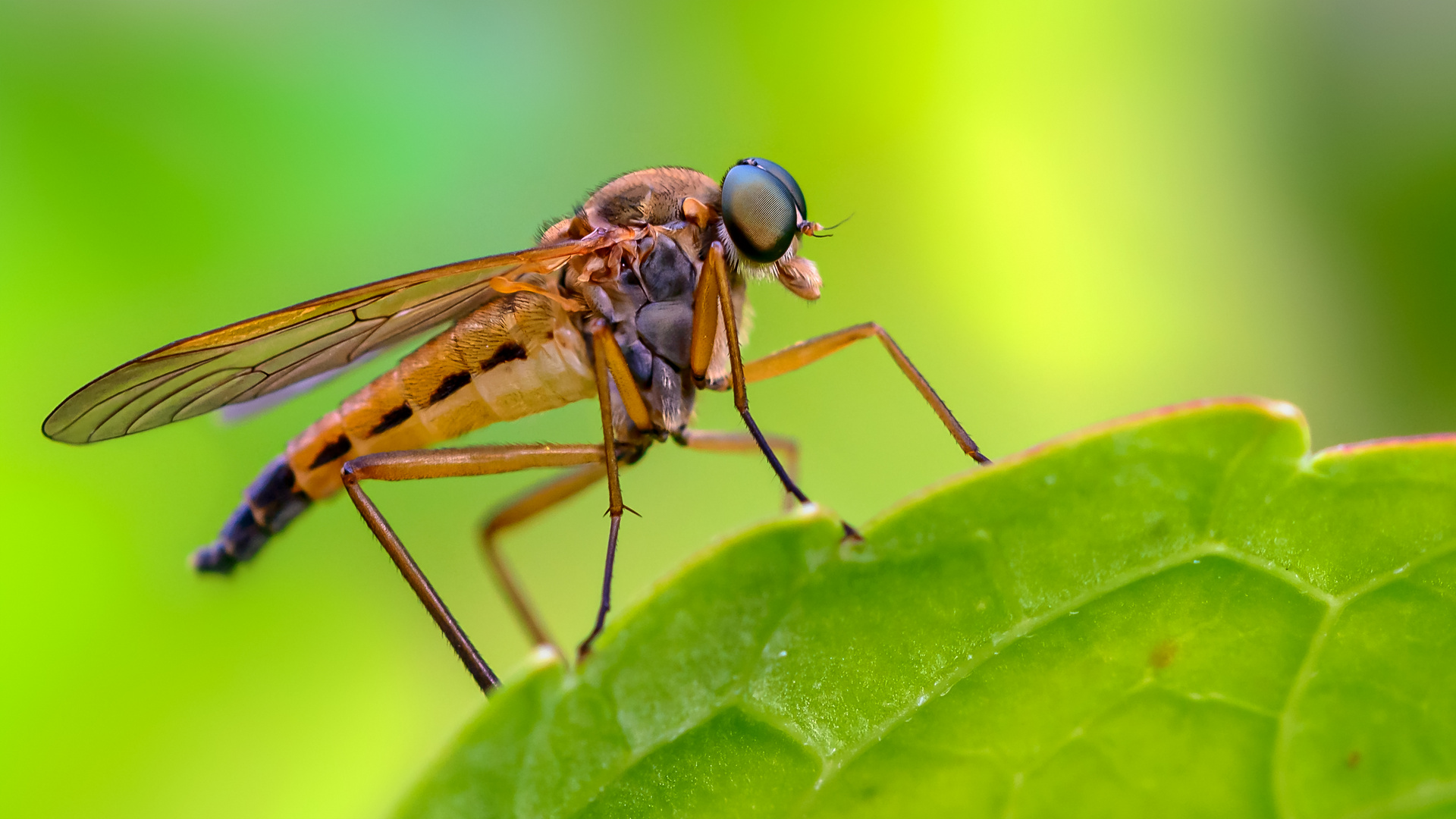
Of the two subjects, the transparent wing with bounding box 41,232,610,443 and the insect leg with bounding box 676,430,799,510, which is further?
the insect leg with bounding box 676,430,799,510

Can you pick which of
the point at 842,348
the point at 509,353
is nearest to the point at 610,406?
the point at 509,353

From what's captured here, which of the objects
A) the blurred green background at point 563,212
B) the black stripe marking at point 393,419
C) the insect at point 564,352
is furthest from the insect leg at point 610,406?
the blurred green background at point 563,212

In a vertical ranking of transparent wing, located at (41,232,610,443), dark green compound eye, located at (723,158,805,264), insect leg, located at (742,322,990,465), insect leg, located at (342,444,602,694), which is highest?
transparent wing, located at (41,232,610,443)

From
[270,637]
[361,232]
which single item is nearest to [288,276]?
[361,232]

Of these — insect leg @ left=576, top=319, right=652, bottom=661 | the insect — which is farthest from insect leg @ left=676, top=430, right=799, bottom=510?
insect leg @ left=576, top=319, right=652, bottom=661

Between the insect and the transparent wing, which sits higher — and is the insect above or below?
below

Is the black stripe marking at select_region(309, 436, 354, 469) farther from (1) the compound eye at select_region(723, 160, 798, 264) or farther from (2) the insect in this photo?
(1) the compound eye at select_region(723, 160, 798, 264)

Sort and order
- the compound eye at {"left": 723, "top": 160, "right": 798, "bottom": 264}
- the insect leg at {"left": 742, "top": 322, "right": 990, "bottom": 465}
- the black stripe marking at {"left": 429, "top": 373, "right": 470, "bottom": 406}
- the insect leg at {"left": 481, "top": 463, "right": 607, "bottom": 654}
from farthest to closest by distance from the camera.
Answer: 1. the insect leg at {"left": 481, "top": 463, "right": 607, "bottom": 654}
2. the black stripe marking at {"left": 429, "top": 373, "right": 470, "bottom": 406}
3. the compound eye at {"left": 723, "top": 160, "right": 798, "bottom": 264}
4. the insect leg at {"left": 742, "top": 322, "right": 990, "bottom": 465}
